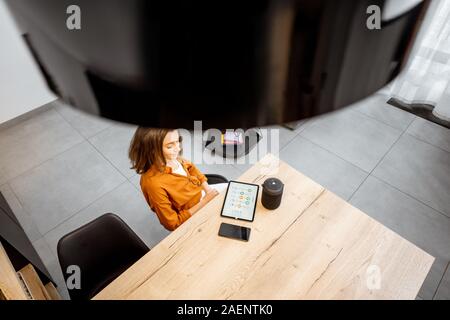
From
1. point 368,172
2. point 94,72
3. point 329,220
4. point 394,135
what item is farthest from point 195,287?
point 394,135

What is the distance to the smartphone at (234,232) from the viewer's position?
5.18ft

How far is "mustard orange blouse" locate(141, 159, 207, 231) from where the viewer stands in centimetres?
172

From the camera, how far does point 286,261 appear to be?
150 cm

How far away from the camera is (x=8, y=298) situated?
112cm

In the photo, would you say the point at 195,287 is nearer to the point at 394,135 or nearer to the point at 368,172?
the point at 368,172

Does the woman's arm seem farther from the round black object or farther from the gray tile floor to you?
the gray tile floor

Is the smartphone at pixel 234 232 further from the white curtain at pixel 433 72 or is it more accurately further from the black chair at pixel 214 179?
the white curtain at pixel 433 72

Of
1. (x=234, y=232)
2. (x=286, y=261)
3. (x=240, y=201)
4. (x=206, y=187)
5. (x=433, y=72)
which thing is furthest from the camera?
(x=433, y=72)


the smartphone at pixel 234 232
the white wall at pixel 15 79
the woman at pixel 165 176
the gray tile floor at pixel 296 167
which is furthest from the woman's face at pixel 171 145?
the white wall at pixel 15 79

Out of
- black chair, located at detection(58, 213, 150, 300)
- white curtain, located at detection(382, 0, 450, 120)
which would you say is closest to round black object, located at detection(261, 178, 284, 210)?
black chair, located at detection(58, 213, 150, 300)

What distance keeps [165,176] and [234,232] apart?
1.66 ft

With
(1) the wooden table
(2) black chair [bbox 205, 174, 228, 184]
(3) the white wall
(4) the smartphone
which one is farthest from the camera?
(3) the white wall

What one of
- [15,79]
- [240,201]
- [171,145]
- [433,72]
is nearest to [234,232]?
A: [240,201]

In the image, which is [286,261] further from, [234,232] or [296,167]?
[296,167]
